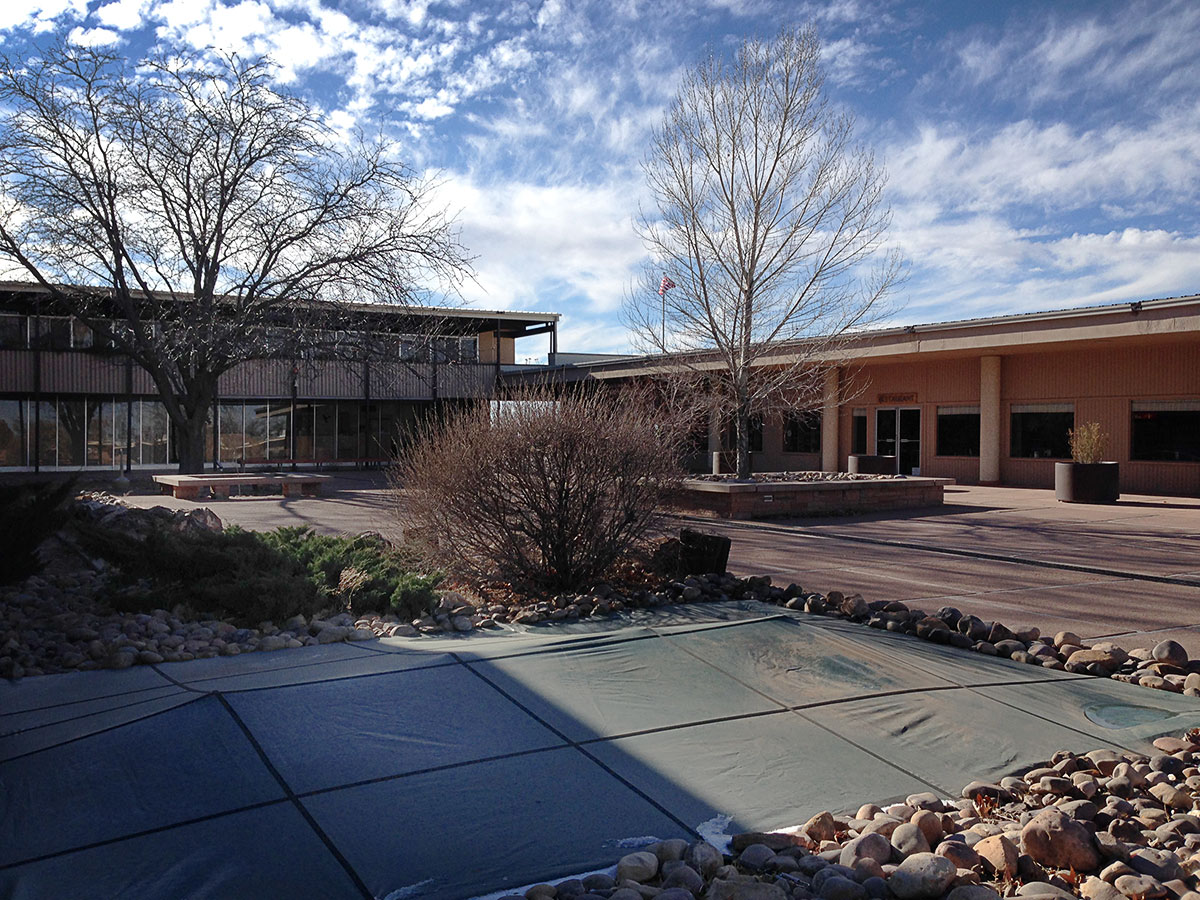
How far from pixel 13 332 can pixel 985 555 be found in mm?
30658

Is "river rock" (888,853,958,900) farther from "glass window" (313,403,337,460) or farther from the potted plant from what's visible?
"glass window" (313,403,337,460)

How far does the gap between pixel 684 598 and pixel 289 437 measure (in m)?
29.6

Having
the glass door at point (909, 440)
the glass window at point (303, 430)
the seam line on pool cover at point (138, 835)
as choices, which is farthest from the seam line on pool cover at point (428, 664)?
the glass window at point (303, 430)

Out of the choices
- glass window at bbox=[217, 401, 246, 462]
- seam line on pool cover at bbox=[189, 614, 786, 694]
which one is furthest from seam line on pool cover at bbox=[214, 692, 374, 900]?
glass window at bbox=[217, 401, 246, 462]

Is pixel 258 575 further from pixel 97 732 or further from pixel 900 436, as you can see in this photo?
pixel 900 436

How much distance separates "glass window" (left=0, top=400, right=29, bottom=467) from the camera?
100 feet

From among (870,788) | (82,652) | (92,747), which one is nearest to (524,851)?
(870,788)

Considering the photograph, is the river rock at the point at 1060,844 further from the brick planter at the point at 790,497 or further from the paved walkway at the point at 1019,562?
the brick planter at the point at 790,497

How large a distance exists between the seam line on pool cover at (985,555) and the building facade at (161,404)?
1464 centimetres

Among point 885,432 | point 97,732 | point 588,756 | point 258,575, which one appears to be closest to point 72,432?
point 885,432

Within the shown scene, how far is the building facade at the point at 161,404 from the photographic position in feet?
99.9

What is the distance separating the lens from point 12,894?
309 cm

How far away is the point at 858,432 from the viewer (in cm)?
3045

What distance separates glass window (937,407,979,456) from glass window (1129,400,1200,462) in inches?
171
